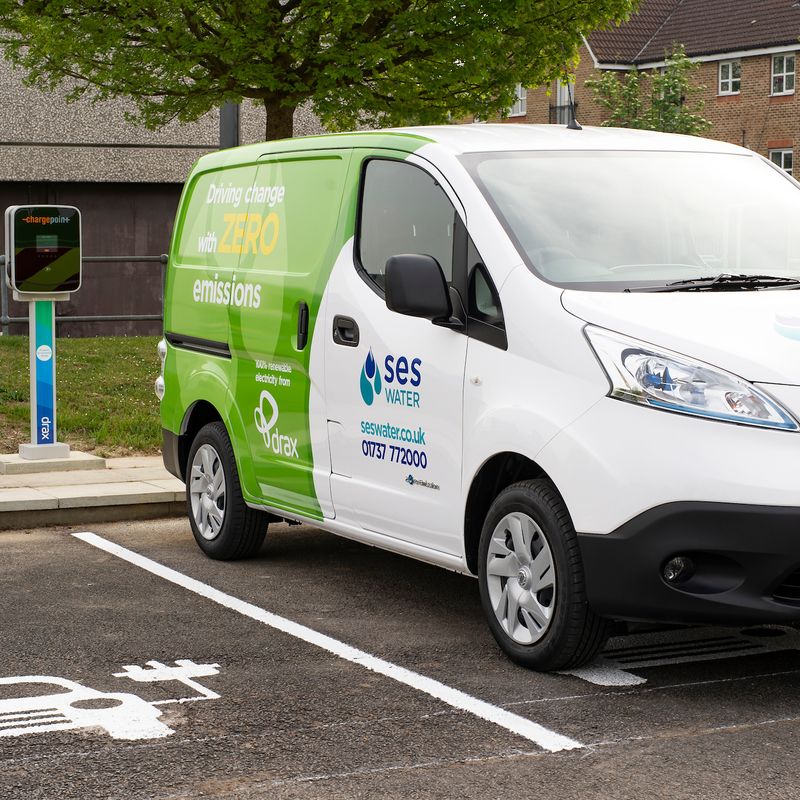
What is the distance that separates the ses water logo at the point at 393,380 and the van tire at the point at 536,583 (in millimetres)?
694

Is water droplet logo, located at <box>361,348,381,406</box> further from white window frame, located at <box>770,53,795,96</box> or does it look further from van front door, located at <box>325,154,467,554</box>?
white window frame, located at <box>770,53,795,96</box>

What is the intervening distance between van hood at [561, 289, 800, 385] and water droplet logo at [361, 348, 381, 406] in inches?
46.0

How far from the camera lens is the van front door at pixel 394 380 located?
20.0ft

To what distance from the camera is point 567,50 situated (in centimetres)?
1648

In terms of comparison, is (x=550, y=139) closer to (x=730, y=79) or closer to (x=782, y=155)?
(x=782, y=155)

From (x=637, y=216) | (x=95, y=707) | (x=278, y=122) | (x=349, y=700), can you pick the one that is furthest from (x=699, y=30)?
(x=95, y=707)

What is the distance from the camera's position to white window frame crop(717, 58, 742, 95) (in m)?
43.0

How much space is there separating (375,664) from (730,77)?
39943 millimetres

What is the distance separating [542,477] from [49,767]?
6.74 feet

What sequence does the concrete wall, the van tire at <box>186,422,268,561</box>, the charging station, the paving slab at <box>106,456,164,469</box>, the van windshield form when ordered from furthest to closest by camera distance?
the concrete wall → the paving slab at <box>106,456,164,469</box> → the charging station → the van tire at <box>186,422,268,561</box> → the van windshield

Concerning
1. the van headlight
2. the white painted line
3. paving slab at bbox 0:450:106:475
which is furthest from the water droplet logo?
paving slab at bbox 0:450:106:475

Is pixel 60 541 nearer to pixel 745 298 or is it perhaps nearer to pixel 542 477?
pixel 542 477

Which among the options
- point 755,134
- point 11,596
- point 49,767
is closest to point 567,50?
point 11,596

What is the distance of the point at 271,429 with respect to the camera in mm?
7375
